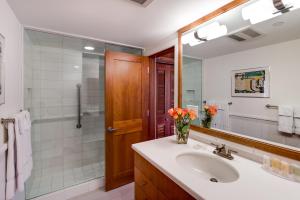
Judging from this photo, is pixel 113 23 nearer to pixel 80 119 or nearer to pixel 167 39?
pixel 167 39

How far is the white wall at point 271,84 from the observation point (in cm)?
97

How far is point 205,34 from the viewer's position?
1.56 m

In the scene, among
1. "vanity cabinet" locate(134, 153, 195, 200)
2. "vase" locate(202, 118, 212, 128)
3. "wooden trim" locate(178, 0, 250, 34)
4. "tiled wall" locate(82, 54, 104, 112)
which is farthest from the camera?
"tiled wall" locate(82, 54, 104, 112)

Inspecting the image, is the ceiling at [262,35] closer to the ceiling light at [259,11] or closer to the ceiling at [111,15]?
the ceiling light at [259,11]

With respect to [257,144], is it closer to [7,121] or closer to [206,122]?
[206,122]

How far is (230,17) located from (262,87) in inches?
26.9

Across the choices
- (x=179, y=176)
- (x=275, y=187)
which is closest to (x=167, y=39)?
(x=179, y=176)

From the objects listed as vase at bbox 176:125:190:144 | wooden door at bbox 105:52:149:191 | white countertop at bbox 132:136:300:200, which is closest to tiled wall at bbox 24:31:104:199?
wooden door at bbox 105:52:149:191

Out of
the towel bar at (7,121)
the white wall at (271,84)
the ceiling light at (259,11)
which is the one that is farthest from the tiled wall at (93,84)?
the ceiling light at (259,11)

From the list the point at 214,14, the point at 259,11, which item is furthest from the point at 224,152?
the point at 214,14

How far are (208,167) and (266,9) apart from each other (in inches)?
51.5

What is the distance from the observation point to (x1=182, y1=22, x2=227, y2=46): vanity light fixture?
143 cm

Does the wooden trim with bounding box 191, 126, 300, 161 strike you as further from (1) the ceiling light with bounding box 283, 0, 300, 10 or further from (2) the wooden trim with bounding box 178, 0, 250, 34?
(2) the wooden trim with bounding box 178, 0, 250, 34

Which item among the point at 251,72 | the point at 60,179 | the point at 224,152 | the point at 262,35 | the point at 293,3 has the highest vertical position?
the point at 293,3
